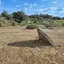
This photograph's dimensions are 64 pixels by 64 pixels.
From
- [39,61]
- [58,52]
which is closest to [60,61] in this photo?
[39,61]

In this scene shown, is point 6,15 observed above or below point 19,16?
above

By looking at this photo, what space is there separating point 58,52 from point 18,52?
5.69 ft

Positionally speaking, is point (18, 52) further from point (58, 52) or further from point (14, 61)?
point (58, 52)

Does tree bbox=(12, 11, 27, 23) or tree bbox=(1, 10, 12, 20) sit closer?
tree bbox=(12, 11, 27, 23)

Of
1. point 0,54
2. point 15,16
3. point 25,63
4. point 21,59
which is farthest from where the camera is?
point 15,16

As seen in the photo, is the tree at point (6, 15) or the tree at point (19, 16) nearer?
the tree at point (19, 16)

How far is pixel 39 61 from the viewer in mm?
5977

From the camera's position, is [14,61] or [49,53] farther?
[49,53]

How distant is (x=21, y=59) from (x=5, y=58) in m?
0.64

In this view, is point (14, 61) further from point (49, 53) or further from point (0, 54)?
point (49, 53)

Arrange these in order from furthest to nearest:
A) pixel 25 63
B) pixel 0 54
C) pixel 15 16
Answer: pixel 15 16
pixel 0 54
pixel 25 63

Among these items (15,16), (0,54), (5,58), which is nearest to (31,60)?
(5,58)

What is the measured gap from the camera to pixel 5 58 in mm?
6336

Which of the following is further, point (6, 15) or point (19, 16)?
point (6, 15)
